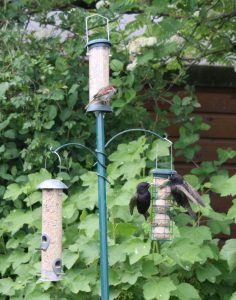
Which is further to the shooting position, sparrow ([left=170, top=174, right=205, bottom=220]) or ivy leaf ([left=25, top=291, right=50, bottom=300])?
ivy leaf ([left=25, top=291, right=50, bottom=300])

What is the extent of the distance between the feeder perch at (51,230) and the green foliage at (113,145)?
1.68ft

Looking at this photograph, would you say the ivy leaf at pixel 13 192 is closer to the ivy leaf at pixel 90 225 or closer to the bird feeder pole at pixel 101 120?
the ivy leaf at pixel 90 225

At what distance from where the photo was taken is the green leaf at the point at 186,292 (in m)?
3.47

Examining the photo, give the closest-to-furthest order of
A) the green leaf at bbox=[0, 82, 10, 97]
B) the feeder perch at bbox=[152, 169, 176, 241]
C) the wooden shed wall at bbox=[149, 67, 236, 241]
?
the feeder perch at bbox=[152, 169, 176, 241] < the green leaf at bbox=[0, 82, 10, 97] < the wooden shed wall at bbox=[149, 67, 236, 241]

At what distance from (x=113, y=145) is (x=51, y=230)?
1.51 meters

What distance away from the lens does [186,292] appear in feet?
11.4

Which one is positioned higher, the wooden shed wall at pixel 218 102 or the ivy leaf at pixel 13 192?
the wooden shed wall at pixel 218 102

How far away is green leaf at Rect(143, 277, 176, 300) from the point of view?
332cm

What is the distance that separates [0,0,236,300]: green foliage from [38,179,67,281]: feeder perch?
0.51 m

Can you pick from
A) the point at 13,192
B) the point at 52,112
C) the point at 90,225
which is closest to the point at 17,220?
the point at 13,192

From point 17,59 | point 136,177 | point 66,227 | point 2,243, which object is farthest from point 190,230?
point 17,59

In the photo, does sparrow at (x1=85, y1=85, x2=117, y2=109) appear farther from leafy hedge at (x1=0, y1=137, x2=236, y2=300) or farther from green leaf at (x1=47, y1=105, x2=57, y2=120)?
green leaf at (x1=47, y1=105, x2=57, y2=120)

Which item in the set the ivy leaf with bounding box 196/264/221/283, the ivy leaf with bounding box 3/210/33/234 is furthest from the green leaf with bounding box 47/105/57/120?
the ivy leaf with bounding box 196/264/221/283

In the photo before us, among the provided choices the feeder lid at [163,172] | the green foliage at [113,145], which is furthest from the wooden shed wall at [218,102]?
the feeder lid at [163,172]
